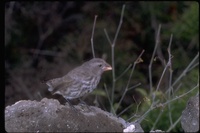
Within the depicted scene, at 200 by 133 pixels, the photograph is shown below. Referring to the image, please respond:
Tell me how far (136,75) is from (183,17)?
1.19 metres

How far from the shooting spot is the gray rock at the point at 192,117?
18.1 feet

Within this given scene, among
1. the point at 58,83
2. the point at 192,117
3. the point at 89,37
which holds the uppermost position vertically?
the point at 58,83

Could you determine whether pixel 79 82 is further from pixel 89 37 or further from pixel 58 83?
pixel 89 37

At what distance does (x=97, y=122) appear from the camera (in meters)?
5.43

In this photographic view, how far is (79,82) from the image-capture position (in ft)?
20.0

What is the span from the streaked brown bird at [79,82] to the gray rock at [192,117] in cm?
98

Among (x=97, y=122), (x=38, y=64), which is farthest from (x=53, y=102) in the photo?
(x=38, y=64)

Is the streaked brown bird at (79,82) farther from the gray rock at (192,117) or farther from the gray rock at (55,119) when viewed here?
the gray rock at (192,117)

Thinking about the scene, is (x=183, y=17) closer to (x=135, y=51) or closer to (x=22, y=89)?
(x=135, y=51)

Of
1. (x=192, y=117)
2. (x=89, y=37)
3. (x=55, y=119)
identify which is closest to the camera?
(x=55, y=119)

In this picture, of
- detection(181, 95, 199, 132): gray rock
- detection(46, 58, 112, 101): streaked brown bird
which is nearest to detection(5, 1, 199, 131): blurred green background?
detection(46, 58, 112, 101): streaked brown bird

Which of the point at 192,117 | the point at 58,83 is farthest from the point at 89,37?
the point at 192,117

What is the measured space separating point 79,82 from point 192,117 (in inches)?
45.2

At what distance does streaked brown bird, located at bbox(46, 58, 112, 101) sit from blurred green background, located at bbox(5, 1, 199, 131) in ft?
11.9
